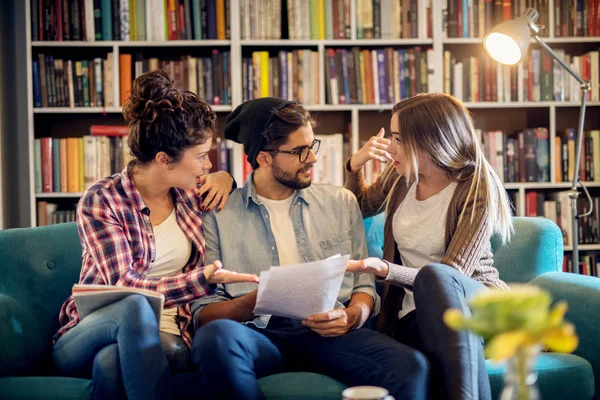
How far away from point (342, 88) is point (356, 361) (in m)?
1.94

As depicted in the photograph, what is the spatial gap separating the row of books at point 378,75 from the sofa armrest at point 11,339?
1926 millimetres

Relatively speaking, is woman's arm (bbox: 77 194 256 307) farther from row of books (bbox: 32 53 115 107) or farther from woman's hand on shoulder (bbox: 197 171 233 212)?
row of books (bbox: 32 53 115 107)

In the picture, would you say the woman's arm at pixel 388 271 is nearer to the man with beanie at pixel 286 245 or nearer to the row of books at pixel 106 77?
the man with beanie at pixel 286 245

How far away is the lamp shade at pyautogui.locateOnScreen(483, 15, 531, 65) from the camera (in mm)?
2789

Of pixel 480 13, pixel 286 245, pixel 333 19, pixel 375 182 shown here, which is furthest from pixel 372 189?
pixel 480 13

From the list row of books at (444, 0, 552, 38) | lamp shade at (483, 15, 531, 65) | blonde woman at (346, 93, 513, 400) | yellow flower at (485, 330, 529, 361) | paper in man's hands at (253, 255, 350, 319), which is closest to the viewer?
yellow flower at (485, 330, 529, 361)

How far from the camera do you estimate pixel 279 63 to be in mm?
3416

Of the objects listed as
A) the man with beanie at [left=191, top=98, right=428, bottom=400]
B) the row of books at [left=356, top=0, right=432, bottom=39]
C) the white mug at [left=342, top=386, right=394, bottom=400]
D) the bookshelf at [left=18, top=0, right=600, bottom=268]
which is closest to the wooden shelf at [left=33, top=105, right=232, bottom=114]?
the bookshelf at [left=18, top=0, right=600, bottom=268]

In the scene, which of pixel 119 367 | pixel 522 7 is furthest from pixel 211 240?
pixel 522 7

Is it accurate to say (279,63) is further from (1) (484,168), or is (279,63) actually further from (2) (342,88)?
(1) (484,168)

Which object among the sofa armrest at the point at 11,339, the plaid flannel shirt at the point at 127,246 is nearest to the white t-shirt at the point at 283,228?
the plaid flannel shirt at the point at 127,246

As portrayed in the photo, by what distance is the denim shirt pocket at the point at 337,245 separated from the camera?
2064 millimetres

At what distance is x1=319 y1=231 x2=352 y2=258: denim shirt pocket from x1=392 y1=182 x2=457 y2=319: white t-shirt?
0.46 feet

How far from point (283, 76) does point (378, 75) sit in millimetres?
451
